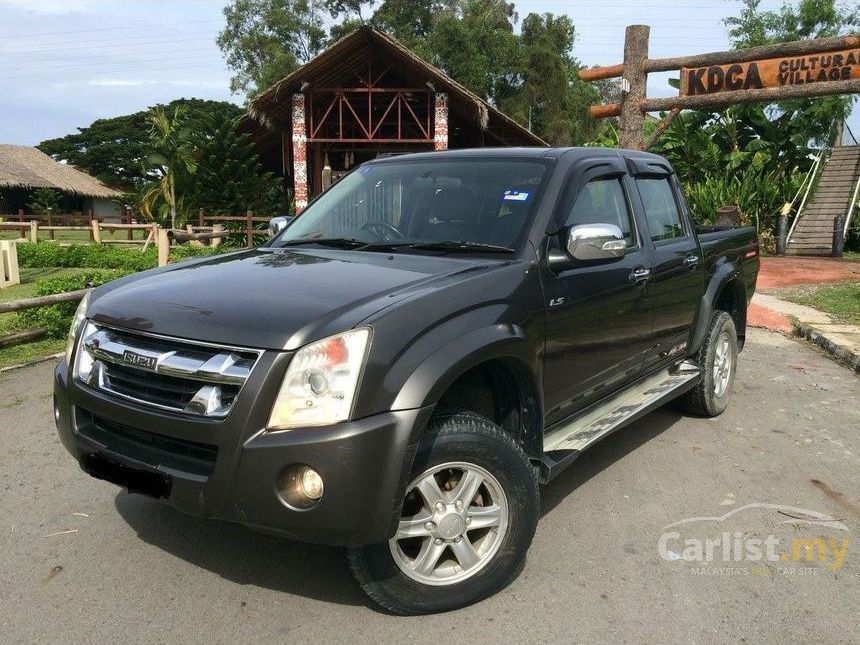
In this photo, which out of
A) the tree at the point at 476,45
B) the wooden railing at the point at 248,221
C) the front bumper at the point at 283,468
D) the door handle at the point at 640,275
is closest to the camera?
the front bumper at the point at 283,468

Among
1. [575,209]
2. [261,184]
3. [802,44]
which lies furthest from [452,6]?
[575,209]

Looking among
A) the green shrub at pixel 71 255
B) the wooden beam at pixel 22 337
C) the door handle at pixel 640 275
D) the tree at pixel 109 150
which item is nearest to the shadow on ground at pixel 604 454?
the door handle at pixel 640 275

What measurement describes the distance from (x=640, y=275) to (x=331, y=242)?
1.71m

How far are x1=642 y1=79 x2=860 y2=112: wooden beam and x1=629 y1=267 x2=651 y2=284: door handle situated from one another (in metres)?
10.0

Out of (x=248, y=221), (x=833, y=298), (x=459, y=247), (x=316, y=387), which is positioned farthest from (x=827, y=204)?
(x=316, y=387)

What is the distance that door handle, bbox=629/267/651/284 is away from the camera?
405 cm

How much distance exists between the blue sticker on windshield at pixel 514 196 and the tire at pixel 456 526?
1216 mm

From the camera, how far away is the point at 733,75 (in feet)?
42.3

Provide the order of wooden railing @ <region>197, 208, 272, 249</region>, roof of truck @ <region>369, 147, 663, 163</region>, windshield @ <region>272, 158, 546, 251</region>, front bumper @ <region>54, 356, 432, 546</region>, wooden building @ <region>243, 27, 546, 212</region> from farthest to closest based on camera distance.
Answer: wooden railing @ <region>197, 208, 272, 249</region> → wooden building @ <region>243, 27, 546, 212</region> → roof of truck @ <region>369, 147, 663, 163</region> → windshield @ <region>272, 158, 546, 251</region> → front bumper @ <region>54, 356, 432, 546</region>

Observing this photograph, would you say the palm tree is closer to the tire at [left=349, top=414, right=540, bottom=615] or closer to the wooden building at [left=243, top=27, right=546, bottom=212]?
the wooden building at [left=243, top=27, right=546, bottom=212]

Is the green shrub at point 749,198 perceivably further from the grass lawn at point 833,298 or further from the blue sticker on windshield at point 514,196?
the blue sticker on windshield at point 514,196

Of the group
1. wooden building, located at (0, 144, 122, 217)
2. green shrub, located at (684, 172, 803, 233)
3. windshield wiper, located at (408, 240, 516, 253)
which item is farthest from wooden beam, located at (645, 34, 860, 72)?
wooden building, located at (0, 144, 122, 217)

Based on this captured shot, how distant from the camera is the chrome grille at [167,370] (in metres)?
2.54

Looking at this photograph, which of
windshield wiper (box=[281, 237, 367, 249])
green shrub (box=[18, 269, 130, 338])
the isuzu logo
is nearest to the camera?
the isuzu logo
